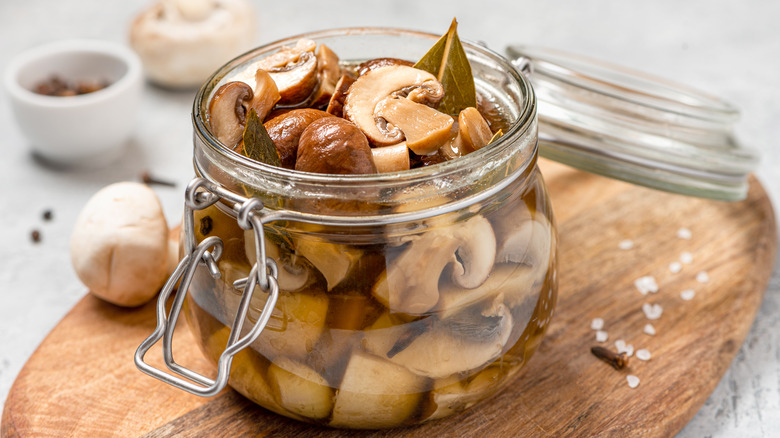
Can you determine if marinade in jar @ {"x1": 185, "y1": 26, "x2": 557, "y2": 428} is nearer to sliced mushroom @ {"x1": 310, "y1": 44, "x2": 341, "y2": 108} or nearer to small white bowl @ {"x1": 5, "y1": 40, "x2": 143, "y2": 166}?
sliced mushroom @ {"x1": 310, "y1": 44, "x2": 341, "y2": 108}

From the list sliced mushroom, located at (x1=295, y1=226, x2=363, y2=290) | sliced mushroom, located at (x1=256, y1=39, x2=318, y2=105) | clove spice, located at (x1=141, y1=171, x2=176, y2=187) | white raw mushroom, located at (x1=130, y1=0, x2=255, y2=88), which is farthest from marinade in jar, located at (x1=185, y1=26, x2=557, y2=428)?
white raw mushroom, located at (x1=130, y1=0, x2=255, y2=88)

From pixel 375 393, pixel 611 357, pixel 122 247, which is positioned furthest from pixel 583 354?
pixel 122 247

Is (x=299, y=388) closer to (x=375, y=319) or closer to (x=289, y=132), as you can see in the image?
(x=375, y=319)

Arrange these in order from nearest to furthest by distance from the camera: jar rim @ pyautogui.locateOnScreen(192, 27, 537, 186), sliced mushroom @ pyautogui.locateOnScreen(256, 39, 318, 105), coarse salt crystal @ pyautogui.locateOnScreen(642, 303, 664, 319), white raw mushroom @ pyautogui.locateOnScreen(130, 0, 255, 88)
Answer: jar rim @ pyautogui.locateOnScreen(192, 27, 537, 186) < sliced mushroom @ pyautogui.locateOnScreen(256, 39, 318, 105) < coarse salt crystal @ pyautogui.locateOnScreen(642, 303, 664, 319) < white raw mushroom @ pyautogui.locateOnScreen(130, 0, 255, 88)

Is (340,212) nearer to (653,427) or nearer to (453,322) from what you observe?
(453,322)

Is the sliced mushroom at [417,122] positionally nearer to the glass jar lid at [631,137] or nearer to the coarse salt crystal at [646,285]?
the glass jar lid at [631,137]

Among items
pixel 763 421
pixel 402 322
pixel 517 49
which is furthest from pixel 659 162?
pixel 402 322
